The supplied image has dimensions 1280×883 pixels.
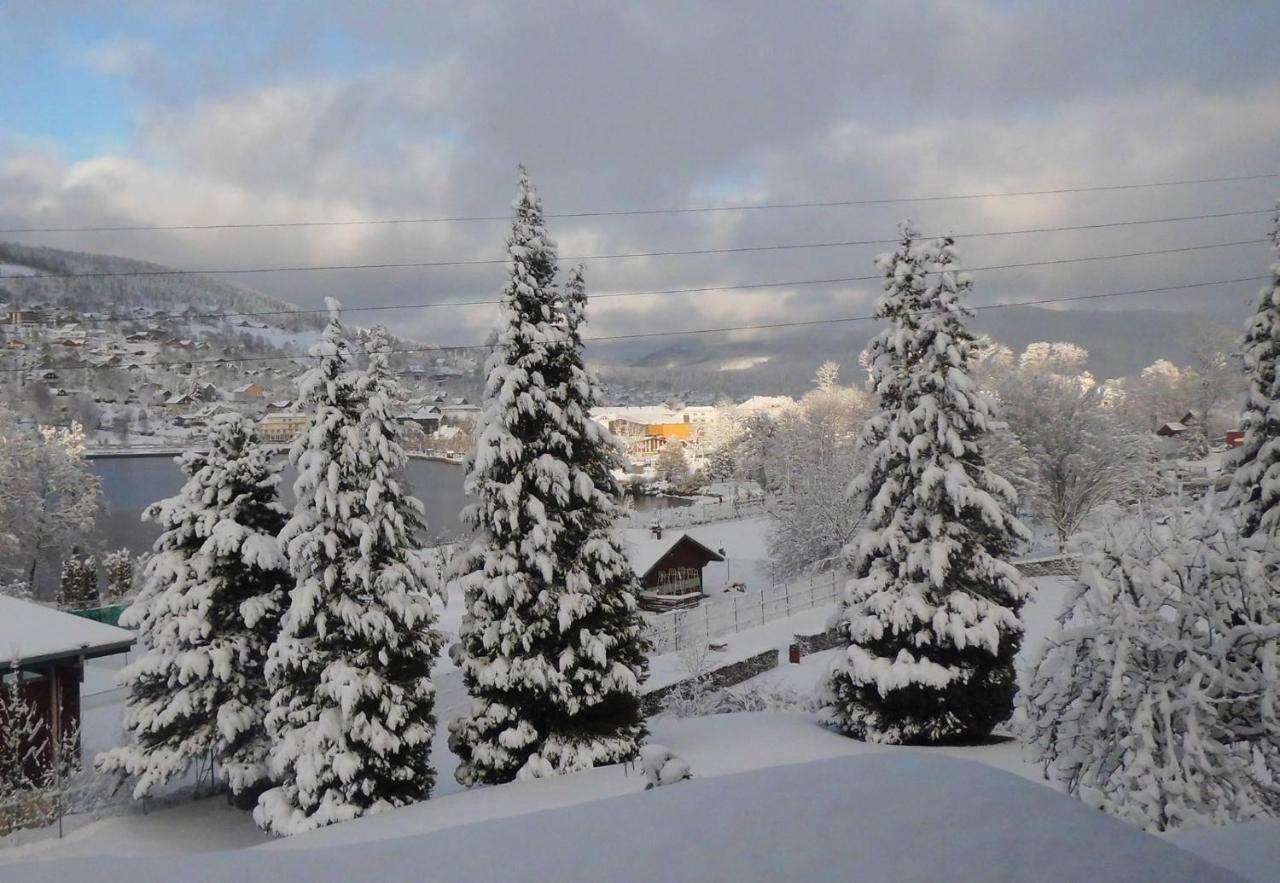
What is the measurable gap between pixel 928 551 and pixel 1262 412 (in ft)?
25.1

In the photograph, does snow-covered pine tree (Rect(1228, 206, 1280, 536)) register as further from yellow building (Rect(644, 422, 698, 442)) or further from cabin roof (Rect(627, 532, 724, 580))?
yellow building (Rect(644, 422, 698, 442))

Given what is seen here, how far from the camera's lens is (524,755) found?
12.2m

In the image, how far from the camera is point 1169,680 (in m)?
7.34

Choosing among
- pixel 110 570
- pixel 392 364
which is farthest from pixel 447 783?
pixel 110 570

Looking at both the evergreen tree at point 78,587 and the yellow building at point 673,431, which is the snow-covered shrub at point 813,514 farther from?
the yellow building at point 673,431

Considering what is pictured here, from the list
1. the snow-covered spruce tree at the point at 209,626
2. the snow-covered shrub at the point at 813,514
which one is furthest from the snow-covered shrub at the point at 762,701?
the snow-covered shrub at the point at 813,514

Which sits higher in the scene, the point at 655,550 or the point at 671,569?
the point at 655,550

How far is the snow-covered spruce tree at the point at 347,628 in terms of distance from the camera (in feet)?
36.8

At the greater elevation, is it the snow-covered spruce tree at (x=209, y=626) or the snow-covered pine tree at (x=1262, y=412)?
the snow-covered pine tree at (x=1262, y=412)

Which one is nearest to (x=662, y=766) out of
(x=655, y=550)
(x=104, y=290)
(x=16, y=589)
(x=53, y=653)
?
(x=53, y=653)

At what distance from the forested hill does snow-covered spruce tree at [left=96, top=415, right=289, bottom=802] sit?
9.87ft

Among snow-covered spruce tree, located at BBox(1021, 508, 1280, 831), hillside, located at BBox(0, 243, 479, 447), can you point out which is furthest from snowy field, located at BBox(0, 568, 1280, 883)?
hillside, located at BBox(0, 243, 479, 447)

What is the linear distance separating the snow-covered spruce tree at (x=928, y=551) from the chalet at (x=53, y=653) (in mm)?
13497

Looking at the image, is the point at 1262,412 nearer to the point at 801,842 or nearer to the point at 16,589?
the point at 801,842
